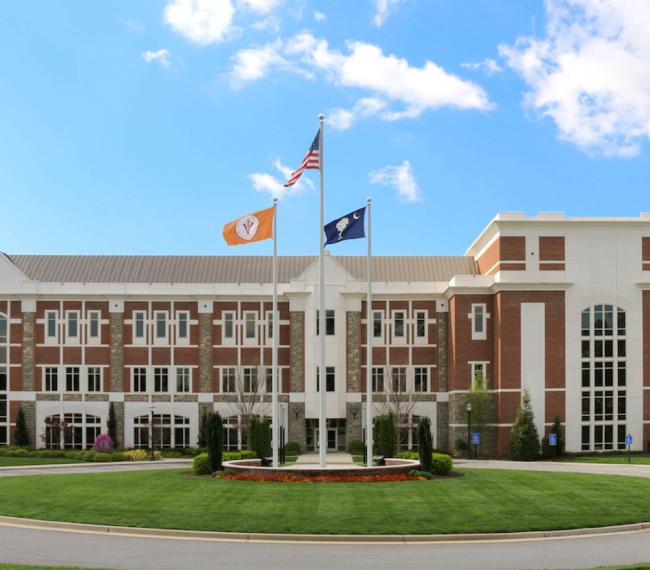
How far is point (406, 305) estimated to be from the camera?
60.8 meters

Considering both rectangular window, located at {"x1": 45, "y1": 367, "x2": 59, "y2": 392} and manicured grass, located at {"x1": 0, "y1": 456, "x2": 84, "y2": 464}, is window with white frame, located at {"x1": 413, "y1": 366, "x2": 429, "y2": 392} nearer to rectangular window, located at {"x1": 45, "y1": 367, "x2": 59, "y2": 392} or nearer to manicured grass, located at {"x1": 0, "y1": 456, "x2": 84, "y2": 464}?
manicured grass, located at {"x1": 0, "y1": 456, "x2": 84, "y2": 464}

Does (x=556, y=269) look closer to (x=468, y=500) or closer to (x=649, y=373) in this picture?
(x=649, y=373)

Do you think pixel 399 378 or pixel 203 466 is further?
pixel 399 378

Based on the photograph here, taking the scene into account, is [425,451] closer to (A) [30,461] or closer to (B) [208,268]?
(A) [30,461]

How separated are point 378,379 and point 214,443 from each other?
2657 cm

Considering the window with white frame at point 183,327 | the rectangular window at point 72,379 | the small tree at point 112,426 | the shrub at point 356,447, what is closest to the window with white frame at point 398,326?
the shrub at point 356,447

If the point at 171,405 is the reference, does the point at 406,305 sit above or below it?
above

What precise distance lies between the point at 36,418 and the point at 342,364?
20.1 meters

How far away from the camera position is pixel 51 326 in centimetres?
6094

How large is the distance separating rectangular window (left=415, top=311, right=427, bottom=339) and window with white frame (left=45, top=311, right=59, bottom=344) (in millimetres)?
23530

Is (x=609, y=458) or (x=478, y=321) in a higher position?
(x=478, y=321)

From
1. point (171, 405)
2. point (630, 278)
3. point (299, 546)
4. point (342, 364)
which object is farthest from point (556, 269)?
point (299, 546)

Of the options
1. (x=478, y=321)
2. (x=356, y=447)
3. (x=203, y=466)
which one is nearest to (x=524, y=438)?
(x=478, y=321)

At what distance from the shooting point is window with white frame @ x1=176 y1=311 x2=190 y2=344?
6116 centimetres
